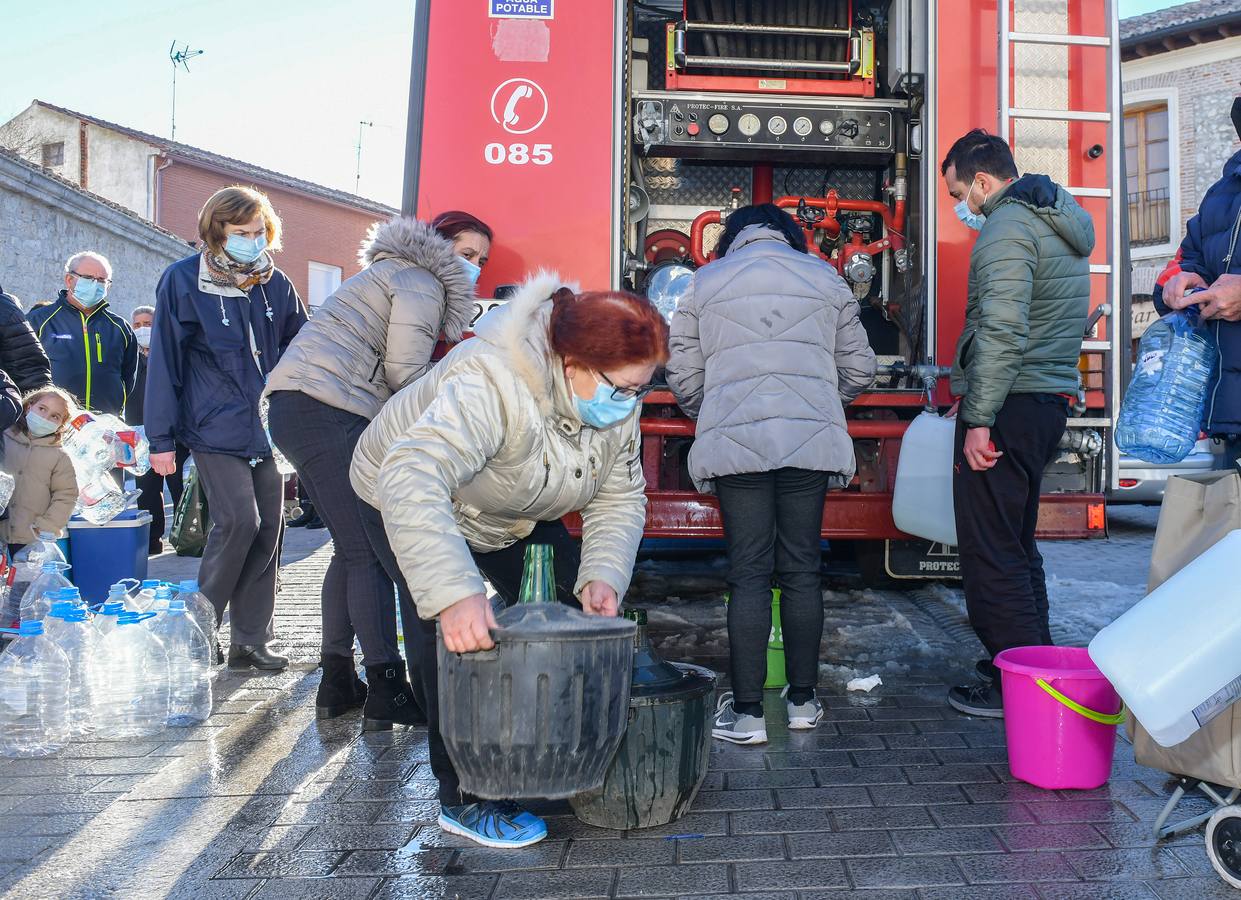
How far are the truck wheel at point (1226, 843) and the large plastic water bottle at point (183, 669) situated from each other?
2969 mm

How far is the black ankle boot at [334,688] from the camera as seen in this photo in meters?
3.72

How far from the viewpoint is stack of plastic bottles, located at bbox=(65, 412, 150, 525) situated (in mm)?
5566

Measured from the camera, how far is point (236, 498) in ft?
13.8

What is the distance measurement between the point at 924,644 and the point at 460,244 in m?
2.65

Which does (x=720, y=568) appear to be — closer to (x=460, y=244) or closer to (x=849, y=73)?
(x=849, y=73)

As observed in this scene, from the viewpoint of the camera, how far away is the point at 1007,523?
12.2 feet

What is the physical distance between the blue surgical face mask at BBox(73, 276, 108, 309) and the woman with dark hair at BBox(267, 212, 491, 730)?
4.18 m

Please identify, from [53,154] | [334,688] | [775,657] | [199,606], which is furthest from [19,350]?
[53,154]

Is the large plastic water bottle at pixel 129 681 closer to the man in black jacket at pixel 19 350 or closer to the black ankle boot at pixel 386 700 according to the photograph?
the black ankle boot at pixel 386 700

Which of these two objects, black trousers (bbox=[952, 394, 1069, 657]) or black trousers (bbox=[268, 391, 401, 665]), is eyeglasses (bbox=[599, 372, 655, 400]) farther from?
black trousers (bbox=[952, 394, 1069, 657])

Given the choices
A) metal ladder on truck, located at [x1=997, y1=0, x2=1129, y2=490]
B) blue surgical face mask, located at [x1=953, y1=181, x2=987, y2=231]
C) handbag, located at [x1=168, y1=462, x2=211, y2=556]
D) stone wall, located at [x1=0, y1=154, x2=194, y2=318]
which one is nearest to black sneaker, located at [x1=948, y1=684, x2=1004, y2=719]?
metal ladder on truck, located at [x1=997, y1=0, x2=1129, y2=490]

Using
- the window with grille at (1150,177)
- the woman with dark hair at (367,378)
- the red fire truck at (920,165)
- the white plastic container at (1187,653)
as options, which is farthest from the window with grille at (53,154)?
the white plastic container at (1187,653)

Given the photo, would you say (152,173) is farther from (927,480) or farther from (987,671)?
(987,671)

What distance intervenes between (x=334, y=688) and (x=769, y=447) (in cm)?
166
